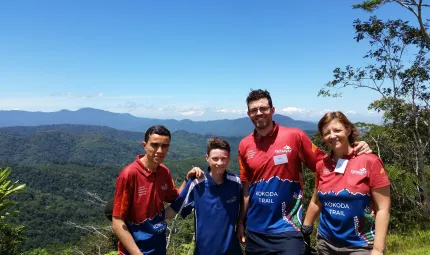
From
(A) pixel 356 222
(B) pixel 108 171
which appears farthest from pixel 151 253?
(B) pixel 108 171

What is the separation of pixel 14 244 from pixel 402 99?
14.8 metres

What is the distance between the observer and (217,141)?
367 cm

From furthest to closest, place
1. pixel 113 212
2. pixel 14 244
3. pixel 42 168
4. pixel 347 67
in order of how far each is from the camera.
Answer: pixel 42 168 → pixel 347 67 → pixel 14 244 → pixel 113 212

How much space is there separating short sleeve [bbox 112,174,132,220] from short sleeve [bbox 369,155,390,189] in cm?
243

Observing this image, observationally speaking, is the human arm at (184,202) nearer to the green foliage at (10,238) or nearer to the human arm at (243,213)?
the human arm at (243,213)

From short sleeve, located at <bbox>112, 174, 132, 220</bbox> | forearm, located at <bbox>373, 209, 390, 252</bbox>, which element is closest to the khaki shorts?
forearm, located at <bbox>373, 209, 390, 252</bbox>

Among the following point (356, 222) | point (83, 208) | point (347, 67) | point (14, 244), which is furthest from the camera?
point (83, 208)

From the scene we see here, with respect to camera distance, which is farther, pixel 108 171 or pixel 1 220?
pixel 108 171

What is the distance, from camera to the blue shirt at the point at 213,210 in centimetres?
358

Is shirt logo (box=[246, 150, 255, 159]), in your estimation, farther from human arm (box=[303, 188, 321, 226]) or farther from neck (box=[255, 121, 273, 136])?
human arm (box=[303, 188, 321, 226])

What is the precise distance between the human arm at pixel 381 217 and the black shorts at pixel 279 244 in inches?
30.1

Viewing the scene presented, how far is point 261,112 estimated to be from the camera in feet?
11.9

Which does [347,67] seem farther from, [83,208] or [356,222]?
[83,208]

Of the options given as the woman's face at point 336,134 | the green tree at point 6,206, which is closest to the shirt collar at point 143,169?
the woman's face at point 336,134
